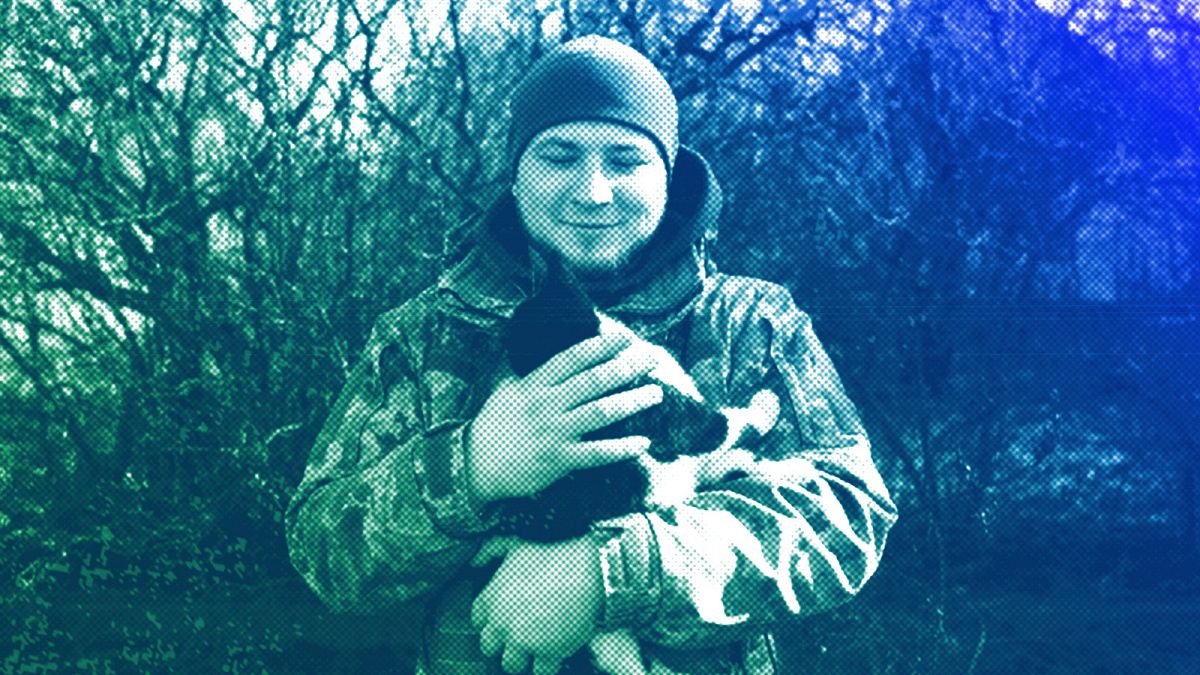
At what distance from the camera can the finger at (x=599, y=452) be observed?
0.87 m

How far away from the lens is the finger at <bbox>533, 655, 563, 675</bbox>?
898 mm

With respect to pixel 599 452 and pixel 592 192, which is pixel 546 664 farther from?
pixel 592 192

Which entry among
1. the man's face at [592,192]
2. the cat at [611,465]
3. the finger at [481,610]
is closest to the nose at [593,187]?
the man's face at [592,192]

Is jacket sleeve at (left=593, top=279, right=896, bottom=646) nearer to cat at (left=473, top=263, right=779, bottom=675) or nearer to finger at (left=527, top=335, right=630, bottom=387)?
cat at (left=473, top=263, right=779, bottom=675)

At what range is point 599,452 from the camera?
87cm

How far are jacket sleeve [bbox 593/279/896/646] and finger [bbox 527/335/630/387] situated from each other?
0.42ft

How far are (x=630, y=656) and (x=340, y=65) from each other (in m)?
0.98

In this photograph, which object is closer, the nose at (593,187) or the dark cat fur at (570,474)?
the dark cat fur at (570,474)

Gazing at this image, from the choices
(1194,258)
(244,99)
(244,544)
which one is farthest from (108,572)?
(1194,258)

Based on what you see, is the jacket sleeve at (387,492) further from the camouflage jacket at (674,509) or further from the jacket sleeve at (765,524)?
the jacket sleeve at (765,524)

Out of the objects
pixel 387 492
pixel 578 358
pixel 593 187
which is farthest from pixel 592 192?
pixel 387 492

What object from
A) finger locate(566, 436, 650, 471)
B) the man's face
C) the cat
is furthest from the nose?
finger locate(566, 436, 650, 471)

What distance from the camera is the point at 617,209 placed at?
41.9 inches

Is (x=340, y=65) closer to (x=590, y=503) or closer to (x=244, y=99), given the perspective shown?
(x=244, y=99)
